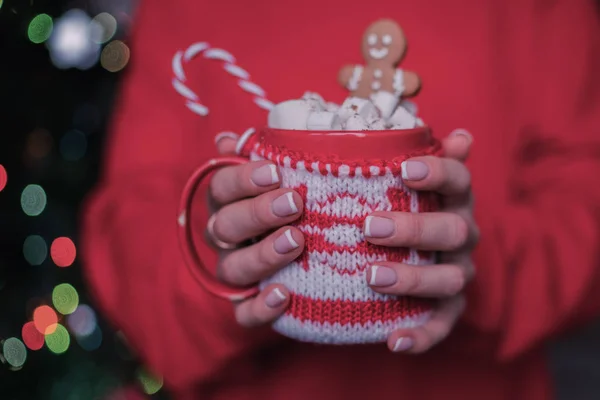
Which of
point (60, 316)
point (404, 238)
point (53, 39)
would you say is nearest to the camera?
point (404, 238)

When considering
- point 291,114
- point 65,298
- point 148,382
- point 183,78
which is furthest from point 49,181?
point 291,114

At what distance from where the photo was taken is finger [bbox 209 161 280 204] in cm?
48

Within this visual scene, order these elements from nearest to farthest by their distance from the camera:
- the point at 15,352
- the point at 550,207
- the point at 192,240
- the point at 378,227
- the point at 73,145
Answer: the point at 378,227, the point at 192,240, the point at 550,207, the point at 15,352, the point at 73,145

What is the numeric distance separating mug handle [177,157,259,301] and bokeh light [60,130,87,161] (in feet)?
3.45

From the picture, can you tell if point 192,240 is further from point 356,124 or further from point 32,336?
point 32,336

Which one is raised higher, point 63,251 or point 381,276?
point 381,276

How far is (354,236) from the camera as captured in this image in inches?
18.3

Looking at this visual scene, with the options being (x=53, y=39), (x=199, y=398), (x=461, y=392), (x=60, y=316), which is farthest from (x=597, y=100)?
(x=60, y=316)

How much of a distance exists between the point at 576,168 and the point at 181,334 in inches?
21.2

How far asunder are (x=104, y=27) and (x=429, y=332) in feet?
4.02

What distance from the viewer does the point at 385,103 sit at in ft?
1.73

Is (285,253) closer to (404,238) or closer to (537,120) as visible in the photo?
(404,238)

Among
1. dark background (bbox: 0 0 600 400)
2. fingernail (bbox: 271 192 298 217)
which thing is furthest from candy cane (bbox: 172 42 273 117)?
dark background (bbox: 0 0 600 400)

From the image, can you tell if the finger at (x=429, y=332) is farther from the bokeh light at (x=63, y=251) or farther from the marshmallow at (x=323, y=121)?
the bokeh light at (x=63, y=251)
